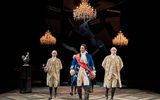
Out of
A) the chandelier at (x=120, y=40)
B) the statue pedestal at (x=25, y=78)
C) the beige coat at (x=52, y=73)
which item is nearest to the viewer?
the beige coat at (x=52, y=73)

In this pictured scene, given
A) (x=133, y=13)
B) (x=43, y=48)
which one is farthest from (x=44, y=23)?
(x=133, y=13)

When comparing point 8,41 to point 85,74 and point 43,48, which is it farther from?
point 85,74

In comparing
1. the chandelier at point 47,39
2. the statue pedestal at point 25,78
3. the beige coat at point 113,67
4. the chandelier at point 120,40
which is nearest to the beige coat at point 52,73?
the beige coat at point 113,67

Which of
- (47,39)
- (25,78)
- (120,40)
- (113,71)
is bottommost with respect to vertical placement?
(25,78)

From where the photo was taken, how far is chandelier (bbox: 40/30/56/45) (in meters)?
13.1

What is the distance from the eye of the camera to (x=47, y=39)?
13.1 m

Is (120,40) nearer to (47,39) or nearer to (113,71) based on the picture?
(47,39)

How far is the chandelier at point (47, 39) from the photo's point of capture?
1313cm

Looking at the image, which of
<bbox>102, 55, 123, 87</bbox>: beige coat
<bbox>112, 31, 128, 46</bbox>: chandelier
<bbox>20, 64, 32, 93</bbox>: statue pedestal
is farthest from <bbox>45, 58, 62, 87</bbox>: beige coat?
<bbox>112, 31, 128, 46</bbox>: chandelier

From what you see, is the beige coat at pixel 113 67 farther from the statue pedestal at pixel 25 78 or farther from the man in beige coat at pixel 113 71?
the statue pedestal at pixel 25 78

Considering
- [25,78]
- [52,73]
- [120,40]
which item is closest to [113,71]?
[52,73]

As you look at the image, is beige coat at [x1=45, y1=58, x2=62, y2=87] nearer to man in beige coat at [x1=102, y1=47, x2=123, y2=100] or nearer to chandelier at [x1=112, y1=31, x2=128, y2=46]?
man in beige coat at [x1=102, y1=47, x2=123, y2=100]

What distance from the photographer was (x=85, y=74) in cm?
728

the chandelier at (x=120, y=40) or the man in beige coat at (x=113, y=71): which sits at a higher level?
the chandelier at (x=120, y=40)
